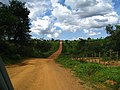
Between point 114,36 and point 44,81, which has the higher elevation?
point 114,36

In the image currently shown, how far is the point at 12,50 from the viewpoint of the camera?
108 ft

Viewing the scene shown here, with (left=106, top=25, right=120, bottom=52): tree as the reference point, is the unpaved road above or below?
below

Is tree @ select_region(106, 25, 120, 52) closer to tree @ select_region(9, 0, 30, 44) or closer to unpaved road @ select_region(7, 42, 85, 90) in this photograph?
tree @ select_region(9, 0, 30, 44)

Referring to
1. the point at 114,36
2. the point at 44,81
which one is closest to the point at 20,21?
the point at 114,36

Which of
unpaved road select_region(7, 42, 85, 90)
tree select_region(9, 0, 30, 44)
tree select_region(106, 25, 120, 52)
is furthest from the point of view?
tree select_region(106, 25, 120, 52)

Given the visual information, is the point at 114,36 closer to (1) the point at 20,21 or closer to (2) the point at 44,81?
(1) the point at 20,21

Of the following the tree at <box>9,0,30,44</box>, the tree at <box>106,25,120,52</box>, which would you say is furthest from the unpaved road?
the tree at <box>106,25,120,52</box>

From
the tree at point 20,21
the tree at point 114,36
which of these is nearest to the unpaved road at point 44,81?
the tree at point 20,21

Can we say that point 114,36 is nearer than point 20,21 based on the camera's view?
No

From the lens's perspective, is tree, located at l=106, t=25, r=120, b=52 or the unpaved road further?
tree, located at l=106, t=25, r=120, b=52

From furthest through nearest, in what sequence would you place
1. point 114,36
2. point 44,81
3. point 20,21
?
point 114,36 < point 20,21 < point 44,81

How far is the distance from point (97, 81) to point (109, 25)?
123 ft

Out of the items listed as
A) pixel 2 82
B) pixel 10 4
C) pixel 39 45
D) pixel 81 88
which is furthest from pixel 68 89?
pixel 39 45

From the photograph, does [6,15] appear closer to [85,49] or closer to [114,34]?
[114,34]
